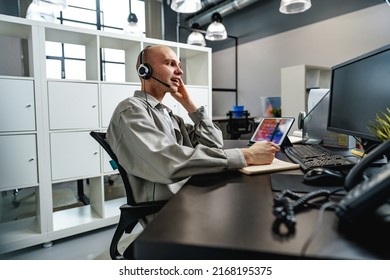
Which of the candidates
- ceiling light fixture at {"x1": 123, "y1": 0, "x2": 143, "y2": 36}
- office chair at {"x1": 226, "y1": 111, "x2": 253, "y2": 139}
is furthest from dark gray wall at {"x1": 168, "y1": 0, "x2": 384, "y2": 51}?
ceiling light fixture at {"x1": 123, "y1": 0, "x2": 143, "y2": 36}

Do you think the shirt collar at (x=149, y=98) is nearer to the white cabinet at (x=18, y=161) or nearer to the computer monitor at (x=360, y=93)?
the computer monitor at (x=360, y=93)

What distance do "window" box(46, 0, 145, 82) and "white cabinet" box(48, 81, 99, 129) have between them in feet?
9.06

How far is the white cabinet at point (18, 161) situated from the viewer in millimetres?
1768

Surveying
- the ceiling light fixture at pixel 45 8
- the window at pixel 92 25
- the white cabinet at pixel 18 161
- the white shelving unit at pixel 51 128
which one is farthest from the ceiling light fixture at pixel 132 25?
the white cabinet at pixel 18 161

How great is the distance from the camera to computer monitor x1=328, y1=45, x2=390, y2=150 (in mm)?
958

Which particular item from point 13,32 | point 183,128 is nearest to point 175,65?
point 183,128

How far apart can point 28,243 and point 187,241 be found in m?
2.00

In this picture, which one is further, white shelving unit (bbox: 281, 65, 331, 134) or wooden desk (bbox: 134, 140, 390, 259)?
white shelving unit (bbox: 281, 65, 331, 134)

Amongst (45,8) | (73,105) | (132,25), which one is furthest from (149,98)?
(132,25)

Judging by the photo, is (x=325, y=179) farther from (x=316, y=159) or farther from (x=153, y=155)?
(x=153, y=155)

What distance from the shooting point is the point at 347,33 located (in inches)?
150

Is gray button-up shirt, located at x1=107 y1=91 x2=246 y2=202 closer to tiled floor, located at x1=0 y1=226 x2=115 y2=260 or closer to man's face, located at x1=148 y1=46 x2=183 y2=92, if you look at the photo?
man's face, located at x1=148 y1=46 x2=183 y2=92

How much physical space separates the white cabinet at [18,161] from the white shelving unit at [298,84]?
3.19m
